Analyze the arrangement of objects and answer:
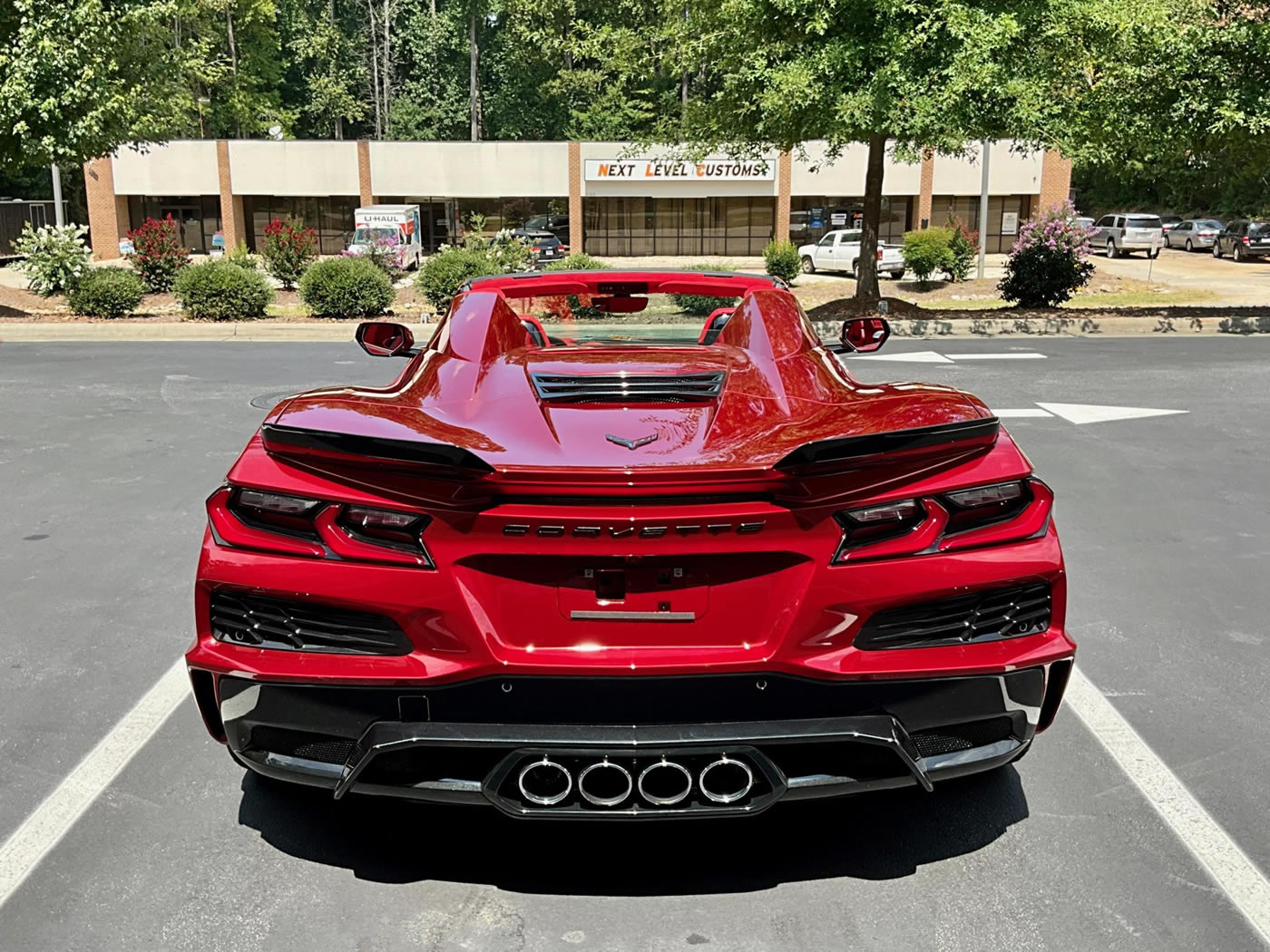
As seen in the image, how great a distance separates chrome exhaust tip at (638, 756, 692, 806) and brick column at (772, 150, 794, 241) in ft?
166

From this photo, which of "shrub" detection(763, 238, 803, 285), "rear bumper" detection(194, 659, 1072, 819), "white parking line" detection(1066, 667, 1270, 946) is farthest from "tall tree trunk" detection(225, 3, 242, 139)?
"rear bumper" detection(194, 659, 1072, 819)

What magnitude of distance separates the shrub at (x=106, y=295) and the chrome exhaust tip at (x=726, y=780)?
67.0 feet

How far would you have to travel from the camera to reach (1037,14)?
17266mm

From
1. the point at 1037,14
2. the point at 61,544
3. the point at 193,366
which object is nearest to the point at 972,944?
the point at 61,544

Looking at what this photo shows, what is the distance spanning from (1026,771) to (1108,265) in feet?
153

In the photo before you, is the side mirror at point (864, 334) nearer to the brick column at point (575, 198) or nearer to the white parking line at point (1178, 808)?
the white parking line at point (1178, 808)

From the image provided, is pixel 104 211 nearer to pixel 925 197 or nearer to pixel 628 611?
pixel 925 197

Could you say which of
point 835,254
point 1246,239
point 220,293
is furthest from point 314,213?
point 1246,239

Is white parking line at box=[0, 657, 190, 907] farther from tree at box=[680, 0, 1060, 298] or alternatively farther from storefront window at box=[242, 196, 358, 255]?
storefront window at box=[242, 196, 358, 255]

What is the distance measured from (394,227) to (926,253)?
2220 cm

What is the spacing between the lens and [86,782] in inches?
144

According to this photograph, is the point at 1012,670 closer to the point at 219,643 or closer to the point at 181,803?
the point at 219,643

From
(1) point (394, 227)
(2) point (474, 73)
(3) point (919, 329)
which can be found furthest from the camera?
(2) point (474, 73)

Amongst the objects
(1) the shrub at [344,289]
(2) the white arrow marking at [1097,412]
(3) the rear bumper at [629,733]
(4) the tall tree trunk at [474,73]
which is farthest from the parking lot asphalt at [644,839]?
(4) the tall tree trunk at [474,73]
